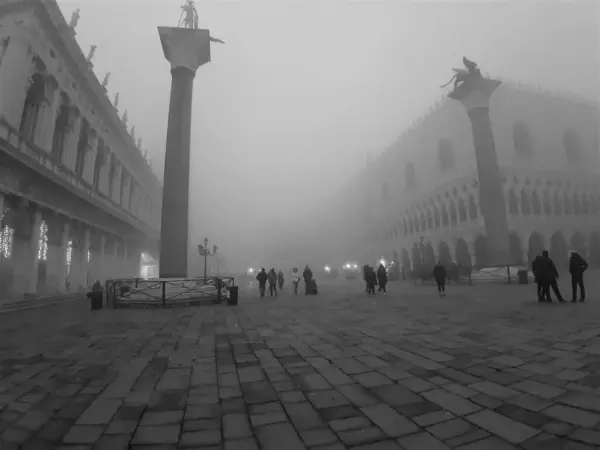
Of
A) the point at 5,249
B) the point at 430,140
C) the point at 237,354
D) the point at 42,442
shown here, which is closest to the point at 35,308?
the point at 5,249

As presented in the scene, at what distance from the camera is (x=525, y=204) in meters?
32.2

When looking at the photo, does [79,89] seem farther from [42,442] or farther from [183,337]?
[42,442]

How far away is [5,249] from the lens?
14.0 metres

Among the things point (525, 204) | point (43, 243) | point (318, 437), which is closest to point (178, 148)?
point (43, 243)

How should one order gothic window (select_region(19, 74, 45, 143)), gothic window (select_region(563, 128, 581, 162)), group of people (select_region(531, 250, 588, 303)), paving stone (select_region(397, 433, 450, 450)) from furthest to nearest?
gothic window (select_region(563, 128, 581, 162))
gothic window (select_region(19, 74, 45, 143))
group of people (select_region(531, 250, 588, 303))
paving stone (select_region(397, 433, 450, 450))

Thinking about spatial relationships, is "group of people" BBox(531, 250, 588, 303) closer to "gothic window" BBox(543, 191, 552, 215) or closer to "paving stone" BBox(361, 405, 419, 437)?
"paving stone" BBox(361, 405, 419, 437)

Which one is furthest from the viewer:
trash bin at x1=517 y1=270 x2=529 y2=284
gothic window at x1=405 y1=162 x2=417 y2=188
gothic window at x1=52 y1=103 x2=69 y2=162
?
gothic window at x1=405 y1=162 x2=417 y2=188

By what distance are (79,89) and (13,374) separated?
24.6m

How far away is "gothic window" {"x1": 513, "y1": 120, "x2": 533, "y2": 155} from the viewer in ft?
113

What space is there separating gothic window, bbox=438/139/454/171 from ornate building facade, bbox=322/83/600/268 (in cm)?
5

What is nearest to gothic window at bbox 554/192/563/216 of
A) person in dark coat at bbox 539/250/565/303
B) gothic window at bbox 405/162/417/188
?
gothic window at bbox 405/162/417/188

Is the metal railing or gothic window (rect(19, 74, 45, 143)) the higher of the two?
gothic window (rect(19, 74, 45, 143))

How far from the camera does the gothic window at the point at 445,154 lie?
37688mm

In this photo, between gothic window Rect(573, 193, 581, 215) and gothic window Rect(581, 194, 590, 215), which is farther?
gothic window Rect(581, 194, 590, 215)
